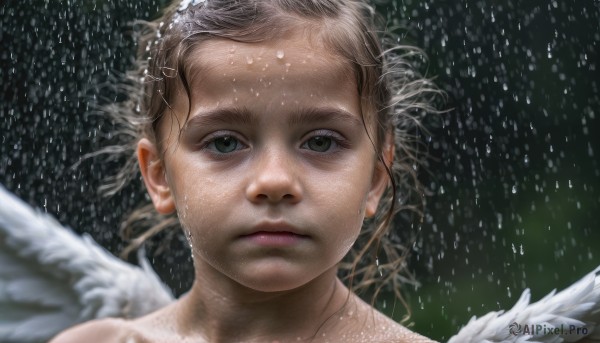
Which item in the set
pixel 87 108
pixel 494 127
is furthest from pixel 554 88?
pixel 87 108

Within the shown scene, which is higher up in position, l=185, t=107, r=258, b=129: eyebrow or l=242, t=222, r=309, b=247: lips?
l=185, t=107, r=258, b=129: eyebrow

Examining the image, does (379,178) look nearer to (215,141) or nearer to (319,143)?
(319,143)

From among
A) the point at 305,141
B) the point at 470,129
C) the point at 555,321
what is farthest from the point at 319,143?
the point at 470,129

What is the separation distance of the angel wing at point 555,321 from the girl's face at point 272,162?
0.36 metres

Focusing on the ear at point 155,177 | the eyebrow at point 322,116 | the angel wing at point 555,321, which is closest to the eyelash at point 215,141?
the eyebrow at point 322,116

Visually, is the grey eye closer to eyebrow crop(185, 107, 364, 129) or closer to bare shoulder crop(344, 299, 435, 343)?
eyebrow crop(185, 107, 364, 129)

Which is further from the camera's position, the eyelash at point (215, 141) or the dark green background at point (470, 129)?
the dark green background at point (470, 129)

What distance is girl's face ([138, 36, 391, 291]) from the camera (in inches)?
74.2

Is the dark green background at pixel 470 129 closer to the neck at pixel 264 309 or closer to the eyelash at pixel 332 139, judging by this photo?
the neck at pixel 264 309

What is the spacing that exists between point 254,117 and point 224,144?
3.4 inches

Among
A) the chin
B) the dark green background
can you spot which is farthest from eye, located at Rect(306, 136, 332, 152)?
the dark green background

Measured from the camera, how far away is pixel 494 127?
4602 mm

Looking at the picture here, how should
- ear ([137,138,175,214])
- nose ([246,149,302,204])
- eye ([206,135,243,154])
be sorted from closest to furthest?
nose ([246,149,302,204]) < eye ([206,135,243,154]) < ear ([137,138,175,214])

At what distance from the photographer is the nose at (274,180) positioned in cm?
185
